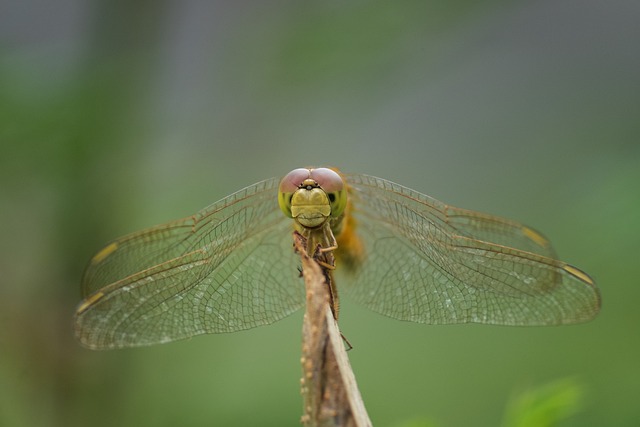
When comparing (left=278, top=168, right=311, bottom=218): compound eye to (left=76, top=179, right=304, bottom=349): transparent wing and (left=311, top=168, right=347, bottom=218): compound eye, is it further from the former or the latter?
(left=76, top=179, right=304, bottom=349): transparent wing

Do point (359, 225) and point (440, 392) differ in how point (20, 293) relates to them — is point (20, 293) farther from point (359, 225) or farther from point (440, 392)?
point (440, 392)

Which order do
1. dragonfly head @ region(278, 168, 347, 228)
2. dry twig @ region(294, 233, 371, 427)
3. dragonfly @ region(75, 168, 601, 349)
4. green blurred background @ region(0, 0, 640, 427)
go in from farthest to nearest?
green blurred background @ region(0, 0, 640, 427)
dragonfly @ region(75, 168, 601, 349)
dragonfly head @ region(278, 168, 347, 228)
dry twig @ region(294, 233, 371, 427)

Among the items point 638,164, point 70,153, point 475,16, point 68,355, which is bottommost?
point 68,355

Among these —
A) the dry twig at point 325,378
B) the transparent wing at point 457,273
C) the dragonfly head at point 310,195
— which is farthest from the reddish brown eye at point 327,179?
the dry twig at point 325,378

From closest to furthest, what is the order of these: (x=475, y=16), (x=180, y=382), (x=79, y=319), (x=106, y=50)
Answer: (x=79, y=319) < (x=106, y=50) < (x=475, y=16) < (x=180, y=382)

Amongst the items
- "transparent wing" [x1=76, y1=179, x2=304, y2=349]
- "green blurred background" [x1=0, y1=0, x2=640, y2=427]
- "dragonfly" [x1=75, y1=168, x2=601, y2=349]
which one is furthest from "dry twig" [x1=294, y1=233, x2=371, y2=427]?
"green blurred background" [x1=0, y1=0, x2=640, y2=427]

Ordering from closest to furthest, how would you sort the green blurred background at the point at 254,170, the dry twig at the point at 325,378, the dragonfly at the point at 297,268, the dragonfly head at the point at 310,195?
the dry twig at the point at 325,378 → the dragonfly head at the point at 310,195 → the dragonfly at the point at 297,268 → the green blurred background at the point at 254,170

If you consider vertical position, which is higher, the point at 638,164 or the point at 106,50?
the point at 106,50

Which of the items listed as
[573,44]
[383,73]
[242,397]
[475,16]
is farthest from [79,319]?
[573,44]

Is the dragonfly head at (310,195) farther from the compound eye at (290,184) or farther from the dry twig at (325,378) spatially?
the dry twig at (325,378)
